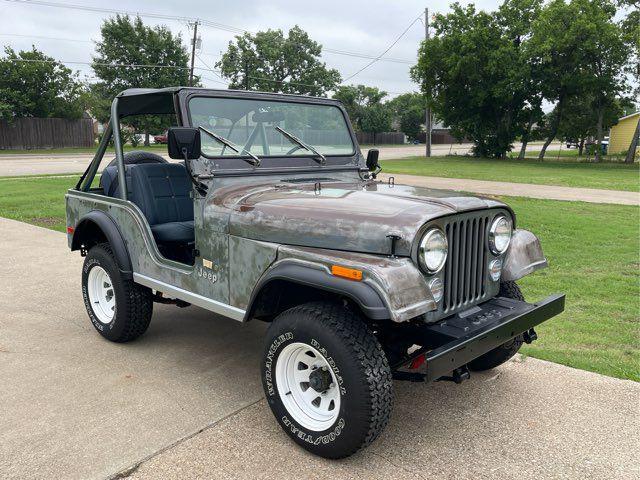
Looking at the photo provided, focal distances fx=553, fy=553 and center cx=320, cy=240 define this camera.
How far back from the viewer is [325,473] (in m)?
2.65

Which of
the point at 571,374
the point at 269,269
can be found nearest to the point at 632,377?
the point at 571,374

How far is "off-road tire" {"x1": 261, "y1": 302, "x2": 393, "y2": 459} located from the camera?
2.53 meters

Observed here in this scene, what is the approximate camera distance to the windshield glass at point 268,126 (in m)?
3.67

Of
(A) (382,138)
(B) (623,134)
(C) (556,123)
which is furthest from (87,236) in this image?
(A) (382,138)

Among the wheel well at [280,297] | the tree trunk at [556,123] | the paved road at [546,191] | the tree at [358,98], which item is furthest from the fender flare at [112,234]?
the tree at [358,98]

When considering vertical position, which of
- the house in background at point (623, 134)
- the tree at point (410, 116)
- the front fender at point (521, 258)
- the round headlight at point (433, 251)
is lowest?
the front fender at point (521, 258)

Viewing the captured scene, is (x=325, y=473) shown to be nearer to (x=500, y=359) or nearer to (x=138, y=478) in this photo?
(x=138, y=478)

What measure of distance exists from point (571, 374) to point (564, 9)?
2765 centimetres

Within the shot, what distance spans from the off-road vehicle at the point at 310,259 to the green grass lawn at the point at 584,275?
946mm

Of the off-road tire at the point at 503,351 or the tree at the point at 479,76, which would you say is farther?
the tree at the point at 479,76

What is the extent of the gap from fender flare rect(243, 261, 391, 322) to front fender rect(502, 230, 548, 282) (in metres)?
1.17

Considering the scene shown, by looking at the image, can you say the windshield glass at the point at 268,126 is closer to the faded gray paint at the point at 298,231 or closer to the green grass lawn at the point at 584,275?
Answer: the faded gray paint at the point at 298,231

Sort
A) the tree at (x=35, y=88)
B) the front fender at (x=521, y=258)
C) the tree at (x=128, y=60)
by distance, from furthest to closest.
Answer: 1. the tree at (x=128, y=60)
2. the tree at (x=35, y=88)
3. the front fender at (x=521, y=258)

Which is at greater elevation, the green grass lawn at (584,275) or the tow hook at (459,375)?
the tow hook at (459,375)
